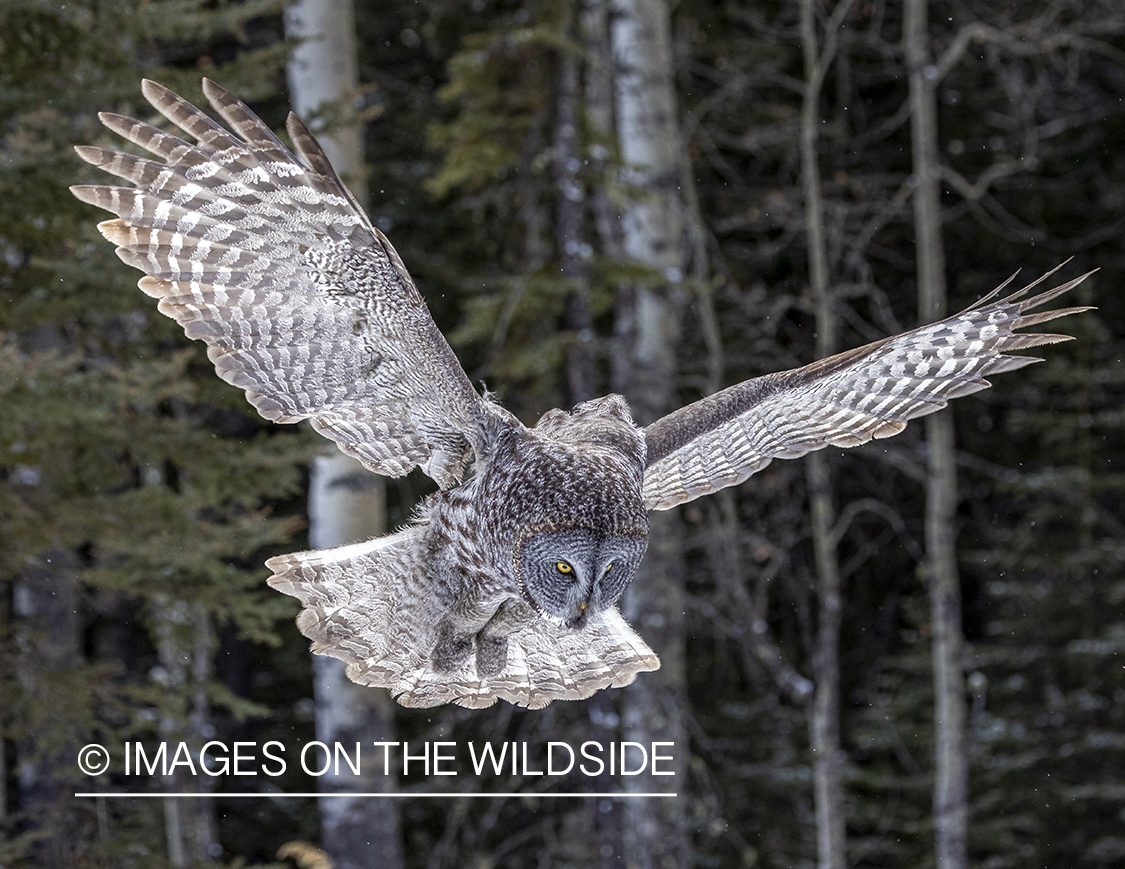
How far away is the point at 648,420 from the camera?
4.19 meters

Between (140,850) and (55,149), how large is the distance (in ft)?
8.07

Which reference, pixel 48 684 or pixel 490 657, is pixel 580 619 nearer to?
pixel 490 657

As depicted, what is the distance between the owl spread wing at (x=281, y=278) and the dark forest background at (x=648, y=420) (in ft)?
3.77

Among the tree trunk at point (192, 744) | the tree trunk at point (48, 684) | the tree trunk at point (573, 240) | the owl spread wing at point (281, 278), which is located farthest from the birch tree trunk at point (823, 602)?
the tree trunk at point (48, 684)

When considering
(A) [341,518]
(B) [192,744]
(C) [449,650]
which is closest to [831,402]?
(C) [449,650]

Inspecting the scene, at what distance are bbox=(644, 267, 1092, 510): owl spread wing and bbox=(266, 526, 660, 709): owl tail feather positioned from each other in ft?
1.31

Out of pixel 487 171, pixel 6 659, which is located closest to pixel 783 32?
pixel 487 171

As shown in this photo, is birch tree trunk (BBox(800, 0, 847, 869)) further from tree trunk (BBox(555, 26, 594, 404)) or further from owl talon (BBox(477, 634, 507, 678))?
owl talon (BBox(477, 634, 507, 678))

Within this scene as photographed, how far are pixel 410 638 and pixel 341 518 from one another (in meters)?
1.49

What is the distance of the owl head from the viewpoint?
2.01m

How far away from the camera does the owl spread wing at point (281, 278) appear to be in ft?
6.98

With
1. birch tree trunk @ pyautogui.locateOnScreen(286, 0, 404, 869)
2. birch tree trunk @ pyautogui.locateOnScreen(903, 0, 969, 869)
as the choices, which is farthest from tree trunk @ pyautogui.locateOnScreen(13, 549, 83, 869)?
birch tree trunk @ pyautogui.locateOnScreen(903, 0, 969, 869)

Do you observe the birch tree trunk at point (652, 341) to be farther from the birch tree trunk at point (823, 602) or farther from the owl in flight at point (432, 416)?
the owl in flight at point (432, 416)

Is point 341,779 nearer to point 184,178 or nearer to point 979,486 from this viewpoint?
point 184,178
